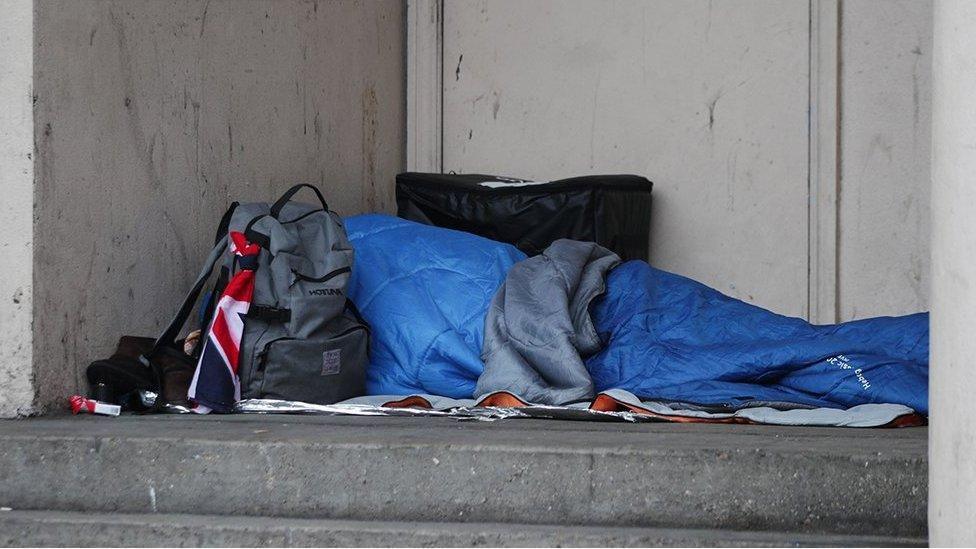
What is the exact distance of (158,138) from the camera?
289 cm

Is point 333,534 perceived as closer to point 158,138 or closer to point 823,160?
point 158,138

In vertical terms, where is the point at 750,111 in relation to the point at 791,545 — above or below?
above

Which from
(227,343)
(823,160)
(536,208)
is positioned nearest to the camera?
(227,343)

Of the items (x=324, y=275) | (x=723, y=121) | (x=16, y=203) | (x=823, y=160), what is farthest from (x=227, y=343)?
(x=823, y=160)

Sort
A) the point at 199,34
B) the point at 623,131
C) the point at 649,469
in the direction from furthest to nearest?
1. the point at 623,131
2. the point at 199,34
3. the point at 649,469

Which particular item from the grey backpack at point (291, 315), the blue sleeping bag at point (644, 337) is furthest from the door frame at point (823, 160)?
the grey backpack at point (291, 315)

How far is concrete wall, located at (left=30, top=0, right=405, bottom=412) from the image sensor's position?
2.53 metres

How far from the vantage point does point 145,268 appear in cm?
285

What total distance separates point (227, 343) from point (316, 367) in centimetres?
21

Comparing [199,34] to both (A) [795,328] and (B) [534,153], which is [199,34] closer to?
(B) [534,153]

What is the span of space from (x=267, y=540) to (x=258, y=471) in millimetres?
153

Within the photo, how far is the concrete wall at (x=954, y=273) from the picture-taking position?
1387 mm

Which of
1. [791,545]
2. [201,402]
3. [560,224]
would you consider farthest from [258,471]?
[560,224]

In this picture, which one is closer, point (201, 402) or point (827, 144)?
point (201, 402)
